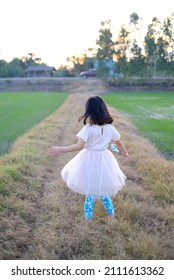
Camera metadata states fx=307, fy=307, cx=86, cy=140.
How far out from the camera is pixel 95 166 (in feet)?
13.4

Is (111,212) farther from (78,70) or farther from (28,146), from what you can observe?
(78,70)

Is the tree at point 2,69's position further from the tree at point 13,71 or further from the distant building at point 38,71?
the distant building at point 38,71

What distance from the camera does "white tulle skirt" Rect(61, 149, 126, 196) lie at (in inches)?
161

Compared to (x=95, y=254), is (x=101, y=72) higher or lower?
higher

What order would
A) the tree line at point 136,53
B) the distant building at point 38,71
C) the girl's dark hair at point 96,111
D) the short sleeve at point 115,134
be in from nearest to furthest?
the girl's dark hair at point 96,111 < the short sleeve at point 115,134 < the tree line at point 136,53 < the distant building at point 38,71

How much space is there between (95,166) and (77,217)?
885 millimetres

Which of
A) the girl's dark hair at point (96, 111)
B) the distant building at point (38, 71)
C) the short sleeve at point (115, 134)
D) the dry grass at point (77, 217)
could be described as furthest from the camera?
the distant building at point (38, 71)

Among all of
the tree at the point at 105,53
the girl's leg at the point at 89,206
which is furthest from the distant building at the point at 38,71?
the girl's leg at the point at 89,206

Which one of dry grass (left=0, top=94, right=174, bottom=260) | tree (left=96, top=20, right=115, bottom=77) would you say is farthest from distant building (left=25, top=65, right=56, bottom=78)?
dry grass (left=0, top=94, right=174, bottom=260)

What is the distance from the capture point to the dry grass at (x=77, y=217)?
11.9ft

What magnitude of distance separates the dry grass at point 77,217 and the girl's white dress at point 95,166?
1.66ft

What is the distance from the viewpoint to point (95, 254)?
350 centimetres

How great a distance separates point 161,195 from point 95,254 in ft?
6.95

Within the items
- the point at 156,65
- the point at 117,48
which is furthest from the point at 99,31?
the point at 156,65
